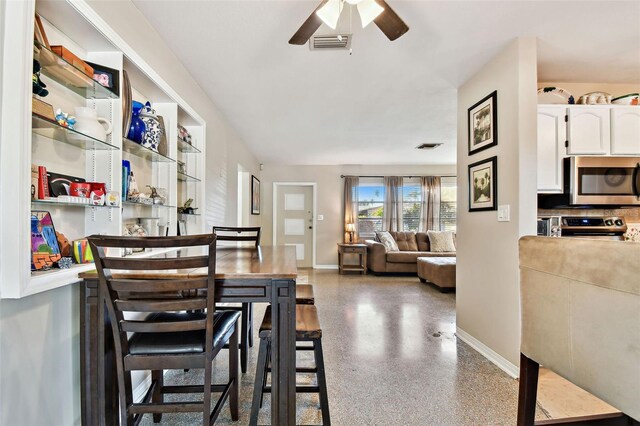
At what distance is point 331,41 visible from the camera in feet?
5.98

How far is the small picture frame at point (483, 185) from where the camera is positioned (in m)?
2.24

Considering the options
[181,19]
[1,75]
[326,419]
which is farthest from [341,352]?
[181,19]

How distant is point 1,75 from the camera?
932 millimetres

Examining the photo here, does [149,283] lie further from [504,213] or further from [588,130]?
[588,130]

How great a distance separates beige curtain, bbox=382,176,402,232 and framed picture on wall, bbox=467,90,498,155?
3.84 meters

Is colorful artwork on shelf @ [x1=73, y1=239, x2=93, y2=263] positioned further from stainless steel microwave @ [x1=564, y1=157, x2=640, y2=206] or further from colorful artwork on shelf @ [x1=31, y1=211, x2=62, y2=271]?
stainless steel microwave @ [x1=564, y1=157, x2=640, y2=206]

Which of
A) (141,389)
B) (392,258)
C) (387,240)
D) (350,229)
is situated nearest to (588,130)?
(141,389)

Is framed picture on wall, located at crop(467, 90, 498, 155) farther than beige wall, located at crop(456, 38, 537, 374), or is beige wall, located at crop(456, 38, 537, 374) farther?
framed picture on wall, located at crop(467, 90, 498, 155)

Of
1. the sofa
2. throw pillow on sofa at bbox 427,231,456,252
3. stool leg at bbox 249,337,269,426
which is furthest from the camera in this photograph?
throw pillow on sofa at bbox 427,231,456,252

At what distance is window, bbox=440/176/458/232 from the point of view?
6.47 m

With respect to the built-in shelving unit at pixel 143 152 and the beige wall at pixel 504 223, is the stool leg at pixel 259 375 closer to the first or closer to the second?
the built-in shelving unit at pixel 143 152

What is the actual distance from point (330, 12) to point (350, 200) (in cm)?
505

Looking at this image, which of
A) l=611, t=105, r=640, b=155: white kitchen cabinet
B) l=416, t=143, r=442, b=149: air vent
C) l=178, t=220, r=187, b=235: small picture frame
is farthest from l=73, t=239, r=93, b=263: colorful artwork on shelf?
l=416, t=143, r=442, b=149: air vent

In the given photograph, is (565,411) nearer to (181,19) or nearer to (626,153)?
(626,153)
